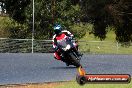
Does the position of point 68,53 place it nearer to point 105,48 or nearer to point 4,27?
point 105,48

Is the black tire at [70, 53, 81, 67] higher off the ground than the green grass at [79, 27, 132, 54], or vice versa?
the black tire at [70, 53, 81, 67]

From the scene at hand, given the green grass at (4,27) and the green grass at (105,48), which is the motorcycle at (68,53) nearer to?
the green grass at (105,48)

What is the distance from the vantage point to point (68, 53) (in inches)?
241

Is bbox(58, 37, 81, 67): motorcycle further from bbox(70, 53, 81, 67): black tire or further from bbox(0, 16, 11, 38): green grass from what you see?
bbox(0, 16, 11, 38): green grass

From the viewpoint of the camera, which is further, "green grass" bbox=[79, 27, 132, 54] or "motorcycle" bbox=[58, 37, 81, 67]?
"green grass" bbox=[79, 27, 132, 54]

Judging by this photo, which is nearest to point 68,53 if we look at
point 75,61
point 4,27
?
point 75,61

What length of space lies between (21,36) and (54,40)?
44.4 m

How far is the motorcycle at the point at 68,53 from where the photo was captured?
235 inches

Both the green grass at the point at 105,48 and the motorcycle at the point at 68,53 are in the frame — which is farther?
the green grass at the point at 105,48

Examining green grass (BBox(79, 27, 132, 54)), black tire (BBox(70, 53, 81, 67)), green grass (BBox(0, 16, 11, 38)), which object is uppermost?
black tire (BBox(70, 53, 81, 67))

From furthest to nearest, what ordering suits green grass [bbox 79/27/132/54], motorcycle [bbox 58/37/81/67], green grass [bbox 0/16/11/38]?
green grass [bbox 0/16/11/38]
green grass [bbox 79/27/132/54]
motorcycle [bbox 58/37/81/67]

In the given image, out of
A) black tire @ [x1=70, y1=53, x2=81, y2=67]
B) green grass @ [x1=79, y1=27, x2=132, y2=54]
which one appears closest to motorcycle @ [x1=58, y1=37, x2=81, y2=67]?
black tire @ [x1=70, y1=53, x2=81, y2=67]

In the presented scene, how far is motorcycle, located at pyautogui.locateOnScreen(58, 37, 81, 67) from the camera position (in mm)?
5973

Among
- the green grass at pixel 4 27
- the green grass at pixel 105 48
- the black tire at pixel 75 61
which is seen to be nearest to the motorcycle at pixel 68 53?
the black tire at pixel 75 61
